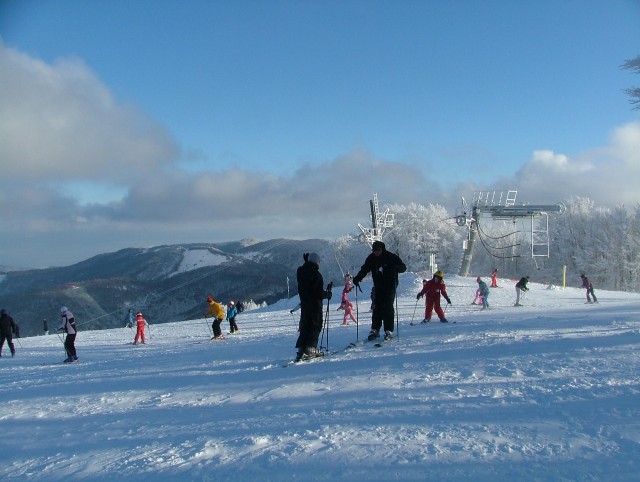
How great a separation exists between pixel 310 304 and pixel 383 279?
1.75 meters

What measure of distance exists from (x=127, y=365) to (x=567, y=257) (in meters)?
68.1

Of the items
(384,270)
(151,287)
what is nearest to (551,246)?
(384,270)

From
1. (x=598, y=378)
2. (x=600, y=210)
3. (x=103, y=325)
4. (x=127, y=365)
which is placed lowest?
(x=103, y=325)

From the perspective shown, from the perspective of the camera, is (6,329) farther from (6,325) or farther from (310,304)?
(310,304)

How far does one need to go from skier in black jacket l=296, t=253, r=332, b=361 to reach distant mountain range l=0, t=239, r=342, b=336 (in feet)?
120

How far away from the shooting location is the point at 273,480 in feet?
13.1

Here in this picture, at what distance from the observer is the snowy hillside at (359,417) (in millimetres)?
4137

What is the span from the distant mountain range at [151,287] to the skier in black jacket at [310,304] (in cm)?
3663

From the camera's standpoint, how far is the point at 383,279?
33.3 ft

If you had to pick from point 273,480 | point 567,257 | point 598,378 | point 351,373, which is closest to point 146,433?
point 273,480

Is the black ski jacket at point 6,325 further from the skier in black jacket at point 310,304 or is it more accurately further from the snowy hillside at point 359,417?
the skier in black jacket at point 310,304

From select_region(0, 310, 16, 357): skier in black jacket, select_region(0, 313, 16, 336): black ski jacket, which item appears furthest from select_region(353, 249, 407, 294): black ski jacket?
select_region(0, 313, 16, 336): black ski jacket

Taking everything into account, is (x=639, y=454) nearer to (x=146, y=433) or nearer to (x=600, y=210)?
(x=146, y=433)

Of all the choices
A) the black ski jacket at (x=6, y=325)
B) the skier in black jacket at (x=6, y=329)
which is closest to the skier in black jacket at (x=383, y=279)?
the skier in black jacket at (x=6, y=329)
